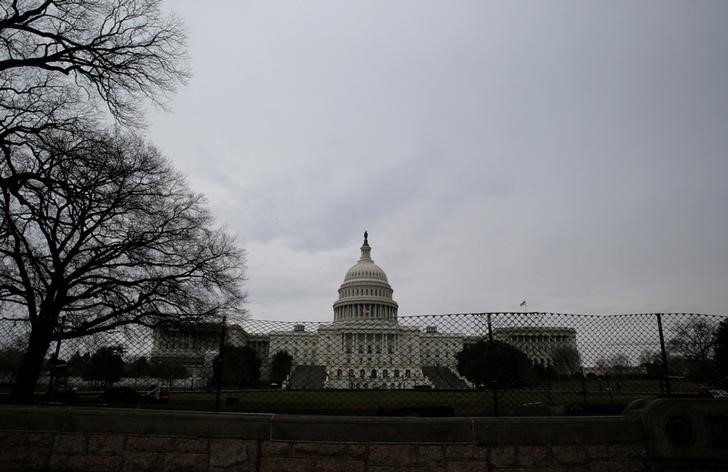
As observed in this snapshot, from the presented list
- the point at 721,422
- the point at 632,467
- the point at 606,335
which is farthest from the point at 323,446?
the point at 606,335

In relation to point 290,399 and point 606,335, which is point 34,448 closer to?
point 606,335

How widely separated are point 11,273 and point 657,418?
18.7 meters

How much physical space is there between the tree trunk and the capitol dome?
8879cm

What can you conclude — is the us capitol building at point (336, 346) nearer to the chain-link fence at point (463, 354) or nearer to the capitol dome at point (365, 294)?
the chain-link fence at point (463, 354)

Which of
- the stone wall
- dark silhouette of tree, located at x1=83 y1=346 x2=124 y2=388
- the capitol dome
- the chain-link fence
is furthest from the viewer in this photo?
the capitol dome

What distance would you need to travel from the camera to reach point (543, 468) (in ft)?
15.3

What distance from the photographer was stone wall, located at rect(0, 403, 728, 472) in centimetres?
463

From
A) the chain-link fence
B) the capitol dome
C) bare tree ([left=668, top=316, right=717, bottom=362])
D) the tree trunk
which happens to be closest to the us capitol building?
the chain-link fence

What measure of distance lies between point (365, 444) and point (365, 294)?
108m

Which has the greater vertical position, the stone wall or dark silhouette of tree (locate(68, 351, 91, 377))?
dark silhouette of tree (locate(68, 351, 91, 377))

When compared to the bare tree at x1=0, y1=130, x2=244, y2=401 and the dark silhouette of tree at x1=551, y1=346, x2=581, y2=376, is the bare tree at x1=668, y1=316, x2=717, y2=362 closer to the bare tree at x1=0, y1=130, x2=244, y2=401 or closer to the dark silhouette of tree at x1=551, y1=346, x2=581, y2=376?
the dark silhouette of tree at x1=551, y1=346, x2=581, y2=376

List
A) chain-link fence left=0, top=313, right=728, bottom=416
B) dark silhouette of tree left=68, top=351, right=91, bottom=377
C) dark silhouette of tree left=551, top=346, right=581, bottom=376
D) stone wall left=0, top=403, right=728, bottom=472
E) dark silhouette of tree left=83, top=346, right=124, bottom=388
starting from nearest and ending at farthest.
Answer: stone wall left=0, top=403, right=728, bottom=472, chain-link fence left=0, top=313, right=728, bottom=416, dark silhouette of tree left=551, top=346, right=581, bottom=376, dark silhouette of tree left=83, top=346, right=124, bottom=388, dark silhouette of tree left=68, top=351, right=91, bottom=377

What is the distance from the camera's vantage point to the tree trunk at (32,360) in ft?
46.0

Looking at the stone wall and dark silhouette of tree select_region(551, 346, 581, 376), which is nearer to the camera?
the stone wall
